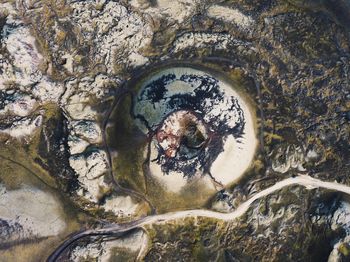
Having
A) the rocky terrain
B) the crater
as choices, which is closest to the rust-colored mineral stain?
the crater

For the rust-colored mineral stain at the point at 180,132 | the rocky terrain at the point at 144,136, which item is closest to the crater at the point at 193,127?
the rust-colored mineral stain at the point at 180,132

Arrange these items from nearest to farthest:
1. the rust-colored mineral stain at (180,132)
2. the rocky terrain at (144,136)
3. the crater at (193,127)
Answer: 1. the rust-colored mineral stain at (180,132)
2. the crater at (193,127)
3. the rocky terrain at (144,136)

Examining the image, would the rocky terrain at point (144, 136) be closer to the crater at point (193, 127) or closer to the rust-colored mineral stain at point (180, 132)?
the crater at point (193, 127)

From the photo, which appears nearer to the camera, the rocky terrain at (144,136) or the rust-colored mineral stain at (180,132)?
the rust-colored mineral stain at (180,132)

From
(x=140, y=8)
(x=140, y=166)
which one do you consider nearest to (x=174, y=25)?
(x=140, y=8)

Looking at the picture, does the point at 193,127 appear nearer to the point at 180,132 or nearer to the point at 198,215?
the point at 180,132

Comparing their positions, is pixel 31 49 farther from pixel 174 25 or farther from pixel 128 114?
pixel 174 25
